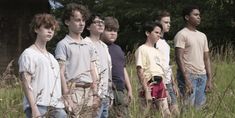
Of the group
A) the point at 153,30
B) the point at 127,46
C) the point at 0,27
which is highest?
the point at 153,30

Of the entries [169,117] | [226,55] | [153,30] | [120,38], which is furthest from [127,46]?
[169,117]

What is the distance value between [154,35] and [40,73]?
6.36 ft

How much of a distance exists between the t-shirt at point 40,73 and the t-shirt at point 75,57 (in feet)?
1.49

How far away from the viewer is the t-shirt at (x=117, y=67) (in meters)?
5.77

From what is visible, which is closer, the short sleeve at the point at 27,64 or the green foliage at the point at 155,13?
the short sleeve at the point at 27,64

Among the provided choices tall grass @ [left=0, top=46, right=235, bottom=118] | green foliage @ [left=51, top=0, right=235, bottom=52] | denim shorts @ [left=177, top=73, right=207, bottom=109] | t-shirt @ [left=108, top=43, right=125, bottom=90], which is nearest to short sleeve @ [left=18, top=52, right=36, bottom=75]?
tall grass @ [left=0, top=46, right=235, bottom=118]

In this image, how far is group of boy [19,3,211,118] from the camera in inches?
176

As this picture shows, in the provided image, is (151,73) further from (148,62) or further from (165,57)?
(165,57)

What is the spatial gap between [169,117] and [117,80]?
1.22 m

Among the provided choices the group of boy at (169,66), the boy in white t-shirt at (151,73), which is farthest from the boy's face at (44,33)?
the boy in white t-shirt at (151,73)

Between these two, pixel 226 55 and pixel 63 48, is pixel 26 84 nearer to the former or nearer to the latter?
pixel 63 48

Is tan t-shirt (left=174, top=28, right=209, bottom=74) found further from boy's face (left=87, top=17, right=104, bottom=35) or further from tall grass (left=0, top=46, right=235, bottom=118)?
boy's face (left=87, top=17, right=104, bottom=35)

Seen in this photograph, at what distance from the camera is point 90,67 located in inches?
202

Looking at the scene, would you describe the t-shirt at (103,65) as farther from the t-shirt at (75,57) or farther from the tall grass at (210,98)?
the tall grass at (210,98)
